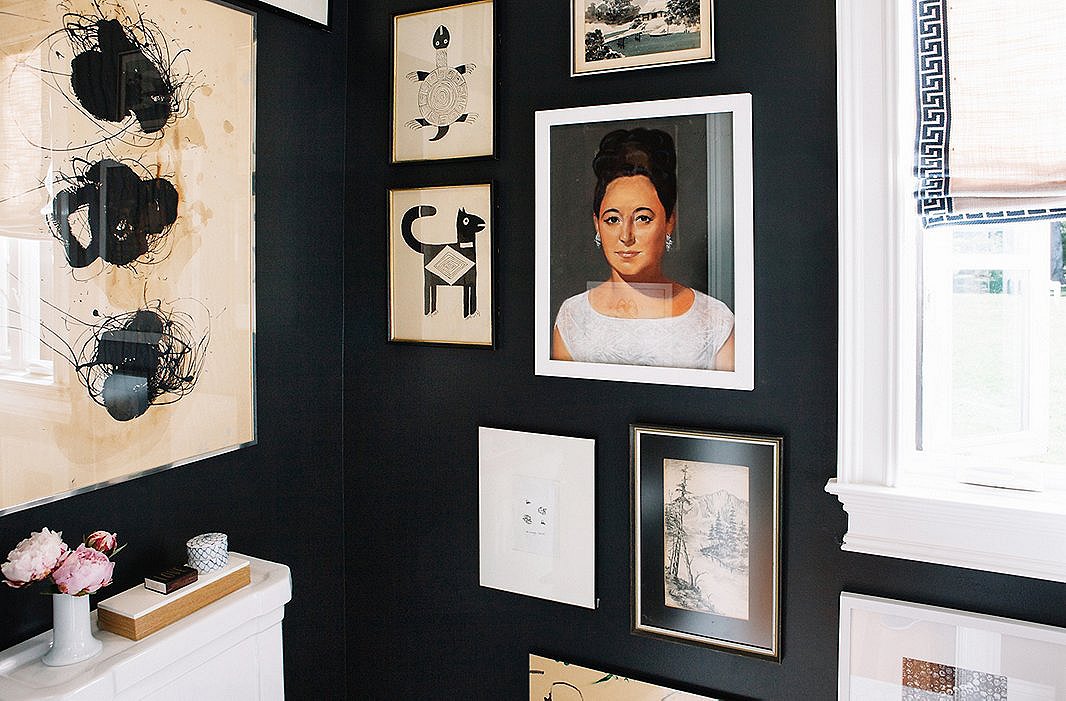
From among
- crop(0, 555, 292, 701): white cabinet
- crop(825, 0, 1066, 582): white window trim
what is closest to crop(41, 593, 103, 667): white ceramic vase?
crop(0, 555, 292, 701): white cabinet

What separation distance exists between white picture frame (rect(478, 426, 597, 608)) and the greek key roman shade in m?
0.93

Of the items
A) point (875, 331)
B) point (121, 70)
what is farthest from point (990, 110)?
point (121, 70)

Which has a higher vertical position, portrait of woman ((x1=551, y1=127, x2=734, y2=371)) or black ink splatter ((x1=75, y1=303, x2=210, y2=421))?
portrait of woman ((x1=551, y1=127, x2=734, y2=371))

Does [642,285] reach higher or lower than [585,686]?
higher

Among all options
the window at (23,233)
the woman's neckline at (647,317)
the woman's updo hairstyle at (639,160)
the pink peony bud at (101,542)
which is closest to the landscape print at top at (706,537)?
the woman's neckline at (647,317)

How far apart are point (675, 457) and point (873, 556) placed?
45 centimetres

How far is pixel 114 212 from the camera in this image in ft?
5.21

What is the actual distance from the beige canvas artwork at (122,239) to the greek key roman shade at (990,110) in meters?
1.48

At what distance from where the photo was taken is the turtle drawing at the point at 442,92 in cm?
202

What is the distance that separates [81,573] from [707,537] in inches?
48.3

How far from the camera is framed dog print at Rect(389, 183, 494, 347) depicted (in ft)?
6.59

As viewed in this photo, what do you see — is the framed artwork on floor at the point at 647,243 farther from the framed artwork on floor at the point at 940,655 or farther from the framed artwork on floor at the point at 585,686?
the framed artwork on floor at the point at 585,686

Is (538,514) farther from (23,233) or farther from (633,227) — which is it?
(23,233)

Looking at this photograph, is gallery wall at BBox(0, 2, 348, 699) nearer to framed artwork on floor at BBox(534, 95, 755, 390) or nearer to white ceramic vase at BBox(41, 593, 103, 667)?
white ceramic vase at BBox(41, 593, 103, 667)
